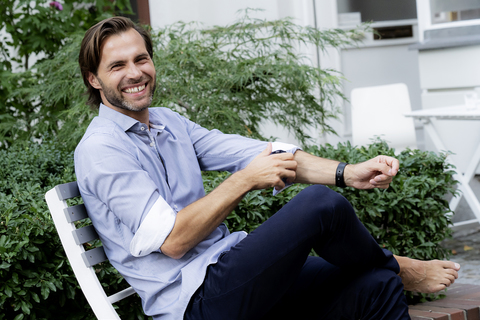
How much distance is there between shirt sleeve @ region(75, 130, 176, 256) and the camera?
1.74 meters

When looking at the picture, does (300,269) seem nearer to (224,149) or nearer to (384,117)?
(224,149)

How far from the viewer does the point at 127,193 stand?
176 cm

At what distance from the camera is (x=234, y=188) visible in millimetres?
1843

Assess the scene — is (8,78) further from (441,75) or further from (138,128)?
(441,75)

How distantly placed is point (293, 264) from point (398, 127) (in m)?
3.37

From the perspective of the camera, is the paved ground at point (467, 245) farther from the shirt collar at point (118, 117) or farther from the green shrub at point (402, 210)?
the shirt collar at point (118, 117)

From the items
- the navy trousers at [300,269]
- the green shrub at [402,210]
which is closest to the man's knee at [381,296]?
the navy trousers at [300,269]

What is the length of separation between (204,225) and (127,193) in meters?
0.25

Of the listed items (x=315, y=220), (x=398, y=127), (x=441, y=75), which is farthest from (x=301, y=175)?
(x=441, y=75)

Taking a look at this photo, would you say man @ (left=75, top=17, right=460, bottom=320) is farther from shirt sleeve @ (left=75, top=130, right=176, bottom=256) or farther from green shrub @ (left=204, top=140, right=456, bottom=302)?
green shrub @ (left=204, top=140, right=456, bottom=302)

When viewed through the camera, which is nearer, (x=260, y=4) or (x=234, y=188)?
(x=234, y=188)

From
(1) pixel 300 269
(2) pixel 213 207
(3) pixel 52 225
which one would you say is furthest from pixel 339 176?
(3) pixel 52 225

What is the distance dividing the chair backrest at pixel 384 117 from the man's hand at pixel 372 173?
110 inches

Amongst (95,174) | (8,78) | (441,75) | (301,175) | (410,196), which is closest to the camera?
(95,174)
